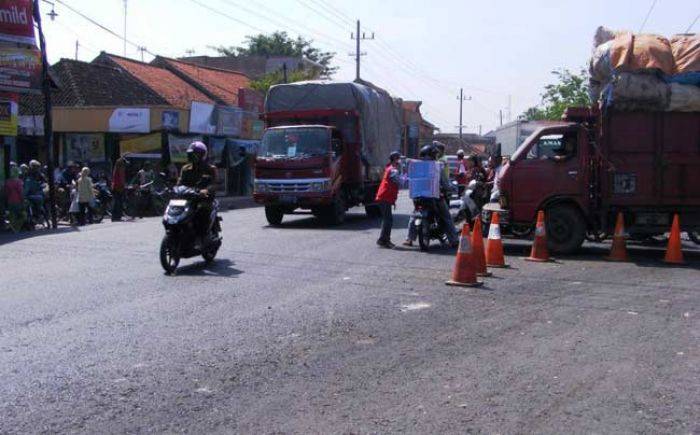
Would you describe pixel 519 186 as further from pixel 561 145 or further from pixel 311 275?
pixel 311 275

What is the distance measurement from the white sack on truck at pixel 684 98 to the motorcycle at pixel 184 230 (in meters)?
7.44

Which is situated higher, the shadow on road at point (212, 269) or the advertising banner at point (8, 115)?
the advertising banner at point (8, 115)

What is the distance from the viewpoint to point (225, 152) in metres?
34.9

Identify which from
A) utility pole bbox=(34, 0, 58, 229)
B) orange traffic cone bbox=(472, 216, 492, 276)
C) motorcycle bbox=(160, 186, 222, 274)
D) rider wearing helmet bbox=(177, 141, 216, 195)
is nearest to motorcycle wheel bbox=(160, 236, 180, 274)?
motorcycle bbox=(160, 186, 222, 274)

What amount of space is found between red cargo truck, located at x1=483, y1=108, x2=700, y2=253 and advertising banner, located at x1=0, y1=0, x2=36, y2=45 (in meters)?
13.2

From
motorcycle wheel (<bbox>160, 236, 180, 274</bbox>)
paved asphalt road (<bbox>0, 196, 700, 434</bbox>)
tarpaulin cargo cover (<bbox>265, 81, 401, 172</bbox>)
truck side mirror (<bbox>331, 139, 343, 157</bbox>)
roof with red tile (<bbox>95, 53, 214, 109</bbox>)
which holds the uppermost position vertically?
roof with red tile (<bbox>95, 53, 214, 109</bbox>)

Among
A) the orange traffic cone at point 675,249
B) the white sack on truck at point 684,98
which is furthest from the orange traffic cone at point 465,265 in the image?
the white sack on truck at point 684,98

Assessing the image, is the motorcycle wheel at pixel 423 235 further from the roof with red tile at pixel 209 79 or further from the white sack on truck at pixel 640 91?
the roof with red tile at pixel 209 79

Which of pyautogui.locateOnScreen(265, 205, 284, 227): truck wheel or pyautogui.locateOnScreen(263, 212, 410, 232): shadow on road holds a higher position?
pyautogui.locateOnScreen(265, 205, 284, 227): truck wheel

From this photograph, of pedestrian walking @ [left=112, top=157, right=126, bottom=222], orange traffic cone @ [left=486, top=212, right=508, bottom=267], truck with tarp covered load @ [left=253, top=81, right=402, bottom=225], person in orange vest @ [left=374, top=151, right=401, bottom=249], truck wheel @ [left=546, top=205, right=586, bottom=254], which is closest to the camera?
orange traffic cone @ [left=486, top=212, right=508, bottom=267]

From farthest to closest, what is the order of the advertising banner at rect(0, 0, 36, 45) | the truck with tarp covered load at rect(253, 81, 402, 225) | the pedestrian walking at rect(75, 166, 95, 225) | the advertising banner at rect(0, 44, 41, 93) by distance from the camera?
the pedestrian walking at rect(75, 166, 95, 225), the advertising banner at rect(0, 44, 41, 93), the advertising banner at rect(0, 0, 36, 45), the truck with tarp covered load at rect(253, 81, 402, 225)

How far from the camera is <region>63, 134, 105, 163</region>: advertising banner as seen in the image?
30.6m

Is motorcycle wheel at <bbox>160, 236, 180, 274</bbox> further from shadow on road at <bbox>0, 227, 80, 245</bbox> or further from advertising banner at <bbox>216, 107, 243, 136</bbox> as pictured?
advertising banner at <bbox>216, 107, 243, 136</bbox>

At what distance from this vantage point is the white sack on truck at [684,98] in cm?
1248
